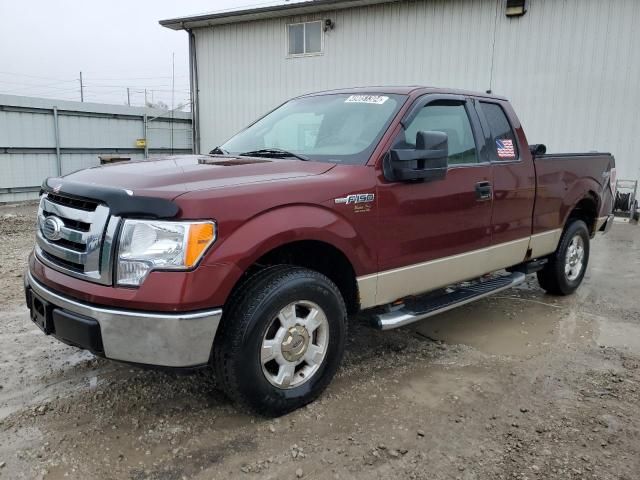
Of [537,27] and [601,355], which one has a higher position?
[537,27]

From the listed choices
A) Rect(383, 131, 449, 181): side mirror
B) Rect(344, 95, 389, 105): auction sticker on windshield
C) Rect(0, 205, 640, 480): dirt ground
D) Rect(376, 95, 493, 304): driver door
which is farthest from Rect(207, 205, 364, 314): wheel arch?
Rect(344, 95, 389, 105): auction sticker on windshield

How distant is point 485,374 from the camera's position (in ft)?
12.1

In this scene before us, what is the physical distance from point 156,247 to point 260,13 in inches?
491

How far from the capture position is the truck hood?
267 cm

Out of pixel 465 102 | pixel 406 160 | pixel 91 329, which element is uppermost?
pixel 465 102

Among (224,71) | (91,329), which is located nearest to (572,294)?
(91,329)

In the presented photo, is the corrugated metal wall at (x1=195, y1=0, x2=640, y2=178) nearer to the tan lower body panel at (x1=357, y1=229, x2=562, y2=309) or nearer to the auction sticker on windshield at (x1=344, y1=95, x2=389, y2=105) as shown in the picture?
the tan lower body panel at (x1=357, y1=229, x2=562, y2=309)

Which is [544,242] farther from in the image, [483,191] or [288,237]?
[288,237]

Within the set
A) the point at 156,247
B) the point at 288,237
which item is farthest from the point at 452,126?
the point at 156,247

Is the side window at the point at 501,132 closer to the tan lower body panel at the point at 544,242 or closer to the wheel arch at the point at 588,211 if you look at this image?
the tan lower body panel at the point at 544,242

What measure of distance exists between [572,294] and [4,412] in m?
5.27

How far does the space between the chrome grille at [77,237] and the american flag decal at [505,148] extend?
123 inches

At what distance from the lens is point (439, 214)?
12.1 ft

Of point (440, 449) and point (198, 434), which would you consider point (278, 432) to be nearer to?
point (198, 434)
